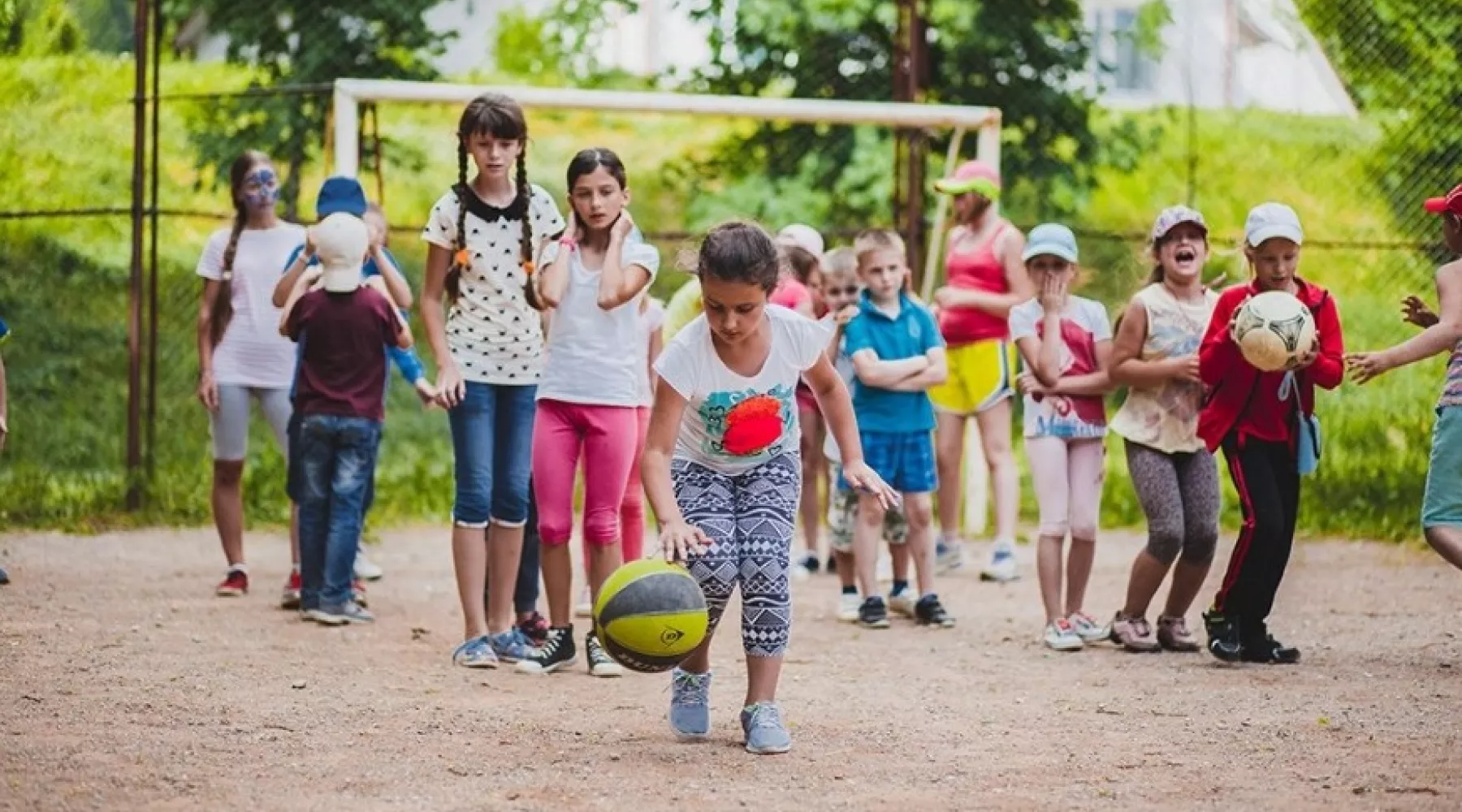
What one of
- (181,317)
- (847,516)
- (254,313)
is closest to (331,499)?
(254,313)

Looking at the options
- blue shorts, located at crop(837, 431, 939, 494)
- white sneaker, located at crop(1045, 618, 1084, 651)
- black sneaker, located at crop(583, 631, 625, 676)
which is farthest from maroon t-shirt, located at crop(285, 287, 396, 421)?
white sneaker, located at crop(1045, 618, 1084, 651)

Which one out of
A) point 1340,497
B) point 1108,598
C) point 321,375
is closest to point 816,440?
point 1108,598

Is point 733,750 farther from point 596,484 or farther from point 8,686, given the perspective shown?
point 8,686

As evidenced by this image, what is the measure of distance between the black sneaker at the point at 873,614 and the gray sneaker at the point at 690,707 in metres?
2.68

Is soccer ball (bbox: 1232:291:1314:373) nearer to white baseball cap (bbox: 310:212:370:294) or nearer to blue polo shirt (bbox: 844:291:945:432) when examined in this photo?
blue polo shirt (bbox: 844:291:945:432)

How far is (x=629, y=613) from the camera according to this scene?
5.36 metres

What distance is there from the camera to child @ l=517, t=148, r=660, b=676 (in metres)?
6.83

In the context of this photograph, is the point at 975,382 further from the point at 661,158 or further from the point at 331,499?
the point at 661,158

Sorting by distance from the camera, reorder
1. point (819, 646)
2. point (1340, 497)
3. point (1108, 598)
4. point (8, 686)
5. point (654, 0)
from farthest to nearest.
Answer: point (654, 0) < point (1340, 497) < point (1108, 598) < point (819, 646) < point (8, 686)

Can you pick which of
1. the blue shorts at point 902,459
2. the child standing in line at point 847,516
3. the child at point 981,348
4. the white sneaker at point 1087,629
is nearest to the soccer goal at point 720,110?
the child at point 981,348

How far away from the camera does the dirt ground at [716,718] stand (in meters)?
5.02

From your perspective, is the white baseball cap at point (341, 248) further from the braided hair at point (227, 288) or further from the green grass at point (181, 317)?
the green grass at point (181, 317)

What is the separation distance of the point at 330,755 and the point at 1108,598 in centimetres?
475

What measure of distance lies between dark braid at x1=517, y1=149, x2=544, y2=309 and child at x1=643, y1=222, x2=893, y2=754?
1485 millimetres
